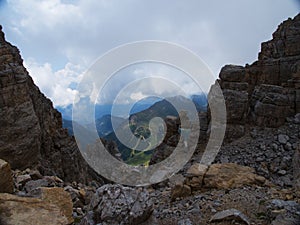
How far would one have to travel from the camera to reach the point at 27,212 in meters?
6.21

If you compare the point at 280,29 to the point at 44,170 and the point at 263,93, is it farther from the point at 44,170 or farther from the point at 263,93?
the point at 44,170

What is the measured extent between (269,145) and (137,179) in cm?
1196

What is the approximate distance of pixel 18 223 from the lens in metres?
5.81

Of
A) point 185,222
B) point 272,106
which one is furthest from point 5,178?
point 272,106

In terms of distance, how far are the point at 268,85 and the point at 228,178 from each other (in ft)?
48.7

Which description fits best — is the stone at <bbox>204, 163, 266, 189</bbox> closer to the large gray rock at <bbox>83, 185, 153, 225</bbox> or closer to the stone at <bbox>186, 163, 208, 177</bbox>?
the stone at <bbox>186, 163, 208, 177</bbox>

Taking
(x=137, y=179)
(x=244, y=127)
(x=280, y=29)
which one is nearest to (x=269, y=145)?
(x=244, y=127)

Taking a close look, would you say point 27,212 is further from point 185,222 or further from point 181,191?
point 181,191

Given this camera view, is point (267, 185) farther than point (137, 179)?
No

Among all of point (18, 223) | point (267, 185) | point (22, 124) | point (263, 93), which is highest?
point (22, 124)

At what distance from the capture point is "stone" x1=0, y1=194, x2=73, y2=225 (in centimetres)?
591

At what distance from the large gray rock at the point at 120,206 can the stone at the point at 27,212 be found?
154 centimetres

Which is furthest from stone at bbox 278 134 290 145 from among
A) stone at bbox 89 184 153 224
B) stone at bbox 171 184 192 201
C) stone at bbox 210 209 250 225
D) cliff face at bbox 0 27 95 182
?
cliff face at bbox 0 27 95 182

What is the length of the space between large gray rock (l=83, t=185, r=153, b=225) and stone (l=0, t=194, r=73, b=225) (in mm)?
1539
